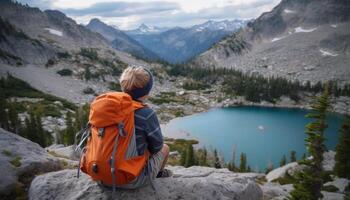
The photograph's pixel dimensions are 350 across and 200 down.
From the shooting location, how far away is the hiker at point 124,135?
6770 millimetres

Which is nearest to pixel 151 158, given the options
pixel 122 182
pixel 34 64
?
pixel 122 182

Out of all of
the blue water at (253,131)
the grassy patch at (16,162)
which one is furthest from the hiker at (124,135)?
the blue water at (253,131)

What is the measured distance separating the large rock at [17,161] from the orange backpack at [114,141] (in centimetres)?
371

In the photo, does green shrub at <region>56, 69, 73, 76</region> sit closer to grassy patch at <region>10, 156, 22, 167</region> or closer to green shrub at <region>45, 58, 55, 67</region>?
green shrub at <region>45, 58, 55, 67</region>

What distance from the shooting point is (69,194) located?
8.20 m

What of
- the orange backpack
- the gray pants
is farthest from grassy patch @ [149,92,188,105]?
the orange backpack

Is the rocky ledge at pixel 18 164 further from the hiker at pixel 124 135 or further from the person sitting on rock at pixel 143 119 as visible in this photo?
the person sitting on rock at pixel 143 119

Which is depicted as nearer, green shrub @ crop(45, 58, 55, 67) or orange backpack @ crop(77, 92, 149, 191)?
orange backpack @ crop(77, 92, 149, 191)

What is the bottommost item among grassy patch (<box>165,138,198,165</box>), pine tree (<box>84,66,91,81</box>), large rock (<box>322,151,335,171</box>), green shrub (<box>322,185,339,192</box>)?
grassy patch (<box>165,138,198,165</box>)

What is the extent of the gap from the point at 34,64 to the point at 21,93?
61.4m

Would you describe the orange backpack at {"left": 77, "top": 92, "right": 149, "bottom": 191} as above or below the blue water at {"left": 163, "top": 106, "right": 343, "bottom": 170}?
above

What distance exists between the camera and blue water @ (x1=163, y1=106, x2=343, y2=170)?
8794cm

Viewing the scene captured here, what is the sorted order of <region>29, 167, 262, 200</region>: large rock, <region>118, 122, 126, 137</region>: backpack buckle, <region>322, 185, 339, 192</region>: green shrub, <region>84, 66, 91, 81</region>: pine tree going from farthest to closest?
1. <region>84, 66, 91, 81</region>: pine tree
2. <region>322, 185, 339, 192</region>: green shrub
3. <region>29, 167, 262, 200</region>: large rock
4. <region>118, 122, 126, 137</region>: backpack buckle

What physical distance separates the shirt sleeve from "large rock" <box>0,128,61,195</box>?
15.5 ft
